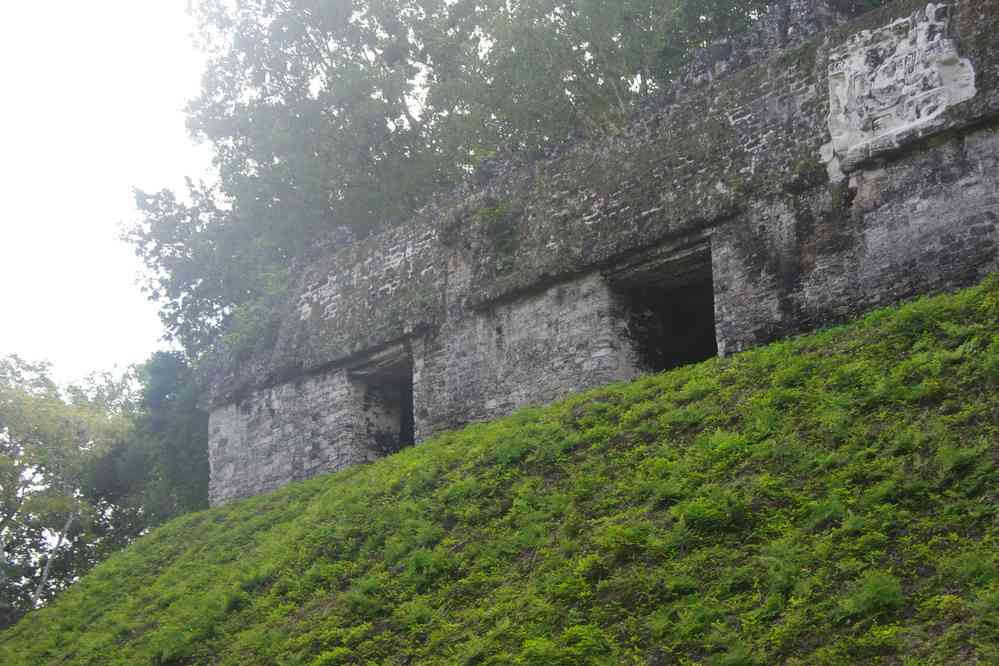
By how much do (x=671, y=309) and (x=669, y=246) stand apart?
1486mm

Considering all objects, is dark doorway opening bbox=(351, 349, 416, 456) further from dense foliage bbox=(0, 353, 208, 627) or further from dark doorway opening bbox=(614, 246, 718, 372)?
dense foliage bbox=(0, 353, 208, 627)

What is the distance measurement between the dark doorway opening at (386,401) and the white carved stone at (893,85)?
689 cm

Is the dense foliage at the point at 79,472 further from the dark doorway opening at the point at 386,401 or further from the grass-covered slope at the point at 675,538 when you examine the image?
the grass-covered slope at the point at 675,538

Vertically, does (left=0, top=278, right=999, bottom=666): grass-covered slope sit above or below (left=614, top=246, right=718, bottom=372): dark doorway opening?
below

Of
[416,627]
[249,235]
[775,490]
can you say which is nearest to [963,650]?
[775,490]

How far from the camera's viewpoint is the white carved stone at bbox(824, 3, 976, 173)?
10766 millimetres

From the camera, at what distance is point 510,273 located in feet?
46.5

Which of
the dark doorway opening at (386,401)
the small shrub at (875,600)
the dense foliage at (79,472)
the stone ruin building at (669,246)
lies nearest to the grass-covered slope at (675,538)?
the small shrub at (875,600)

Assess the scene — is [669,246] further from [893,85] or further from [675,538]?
[675,538]

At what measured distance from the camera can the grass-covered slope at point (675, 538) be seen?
20.1 feet

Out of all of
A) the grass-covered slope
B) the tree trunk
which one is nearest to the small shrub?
the grass-covered slope

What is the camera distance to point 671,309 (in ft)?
45.8

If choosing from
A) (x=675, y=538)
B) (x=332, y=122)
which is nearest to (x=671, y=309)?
(x=675, y=538)

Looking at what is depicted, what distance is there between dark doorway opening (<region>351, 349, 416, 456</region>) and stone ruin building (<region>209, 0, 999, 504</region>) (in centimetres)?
4
